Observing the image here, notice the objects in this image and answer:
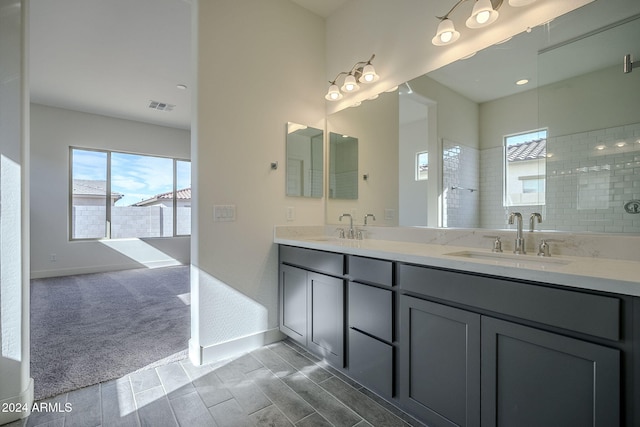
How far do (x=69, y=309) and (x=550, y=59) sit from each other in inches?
187

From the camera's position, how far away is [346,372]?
1838 mm

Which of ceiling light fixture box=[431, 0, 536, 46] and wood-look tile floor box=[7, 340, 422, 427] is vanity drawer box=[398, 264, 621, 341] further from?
ceiling light fixture box=[431, 0, 536, 46]

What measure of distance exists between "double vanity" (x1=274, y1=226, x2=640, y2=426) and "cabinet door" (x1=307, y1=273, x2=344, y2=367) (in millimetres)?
10

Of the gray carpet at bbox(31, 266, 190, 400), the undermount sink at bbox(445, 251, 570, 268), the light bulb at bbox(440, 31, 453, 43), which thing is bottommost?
the gray carpet at bbox(31, 266, 190, 400)

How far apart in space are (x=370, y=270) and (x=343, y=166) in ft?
4.25

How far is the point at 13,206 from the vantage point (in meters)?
1.57

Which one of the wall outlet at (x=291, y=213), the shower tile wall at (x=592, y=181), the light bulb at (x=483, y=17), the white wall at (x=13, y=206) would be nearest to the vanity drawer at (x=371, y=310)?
the shower tile wall at (x=592, y=181)

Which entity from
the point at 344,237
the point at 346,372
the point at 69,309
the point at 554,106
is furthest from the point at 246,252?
the point at 69,309

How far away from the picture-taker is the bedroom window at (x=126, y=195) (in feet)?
17.6

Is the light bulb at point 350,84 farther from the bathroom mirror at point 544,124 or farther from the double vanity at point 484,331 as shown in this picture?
the double vanity at point 484,331

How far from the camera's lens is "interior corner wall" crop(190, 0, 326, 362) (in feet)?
7.06

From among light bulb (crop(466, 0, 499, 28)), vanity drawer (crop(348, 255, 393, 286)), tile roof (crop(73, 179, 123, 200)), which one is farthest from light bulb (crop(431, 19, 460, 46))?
tile roof (crop(73, 179, 123, 200))

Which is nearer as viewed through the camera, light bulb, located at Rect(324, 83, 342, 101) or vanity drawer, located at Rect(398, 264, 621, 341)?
vanity drawer, located at Rect(398, 264, 621, 341)

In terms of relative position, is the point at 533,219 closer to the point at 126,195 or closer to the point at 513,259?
the point at 513,259
